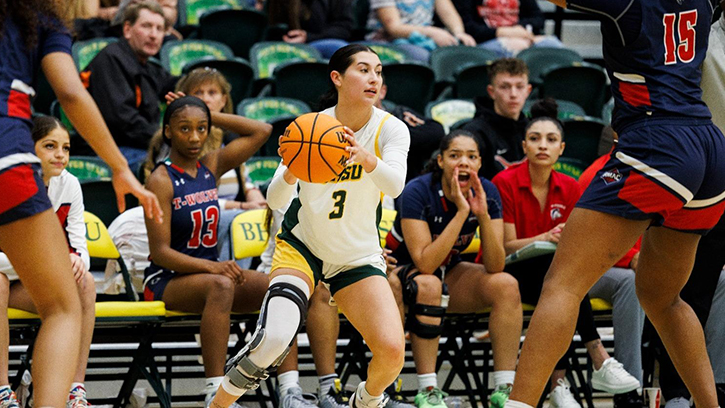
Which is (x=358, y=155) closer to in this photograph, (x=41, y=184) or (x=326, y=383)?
(x=41, y=184)

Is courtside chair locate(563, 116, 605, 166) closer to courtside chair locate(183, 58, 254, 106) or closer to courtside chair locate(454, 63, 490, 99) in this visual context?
courtside chair locate(454, 63, 490, 99)

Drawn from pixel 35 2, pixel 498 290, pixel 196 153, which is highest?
pixel 35 2

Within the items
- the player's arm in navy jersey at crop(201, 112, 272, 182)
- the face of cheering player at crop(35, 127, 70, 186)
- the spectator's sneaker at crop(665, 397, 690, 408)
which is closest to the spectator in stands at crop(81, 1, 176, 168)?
the player's arm in navy jersey at crop(201, 112, 272, 182)

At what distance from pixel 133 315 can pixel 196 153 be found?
3.39ft

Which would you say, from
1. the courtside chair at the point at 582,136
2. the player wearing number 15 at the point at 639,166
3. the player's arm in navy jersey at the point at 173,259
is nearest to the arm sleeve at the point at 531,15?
the courtside chair at the point at 582,136

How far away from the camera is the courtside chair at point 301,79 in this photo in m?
8.09

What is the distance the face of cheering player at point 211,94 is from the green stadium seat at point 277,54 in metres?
2.36

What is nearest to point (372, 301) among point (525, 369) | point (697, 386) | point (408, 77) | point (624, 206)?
point (525, 369)

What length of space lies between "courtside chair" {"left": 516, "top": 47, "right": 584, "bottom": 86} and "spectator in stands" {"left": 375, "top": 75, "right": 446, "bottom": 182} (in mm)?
2621

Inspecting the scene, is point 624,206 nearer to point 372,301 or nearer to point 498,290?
point 372,301

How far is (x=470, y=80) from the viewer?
339 inches

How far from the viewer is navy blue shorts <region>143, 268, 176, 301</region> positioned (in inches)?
216

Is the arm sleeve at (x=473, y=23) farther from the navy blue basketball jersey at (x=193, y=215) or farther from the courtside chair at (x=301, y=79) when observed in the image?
the navy blue basketball jersey at (x=193, y=215)

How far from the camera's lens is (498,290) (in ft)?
18.1
